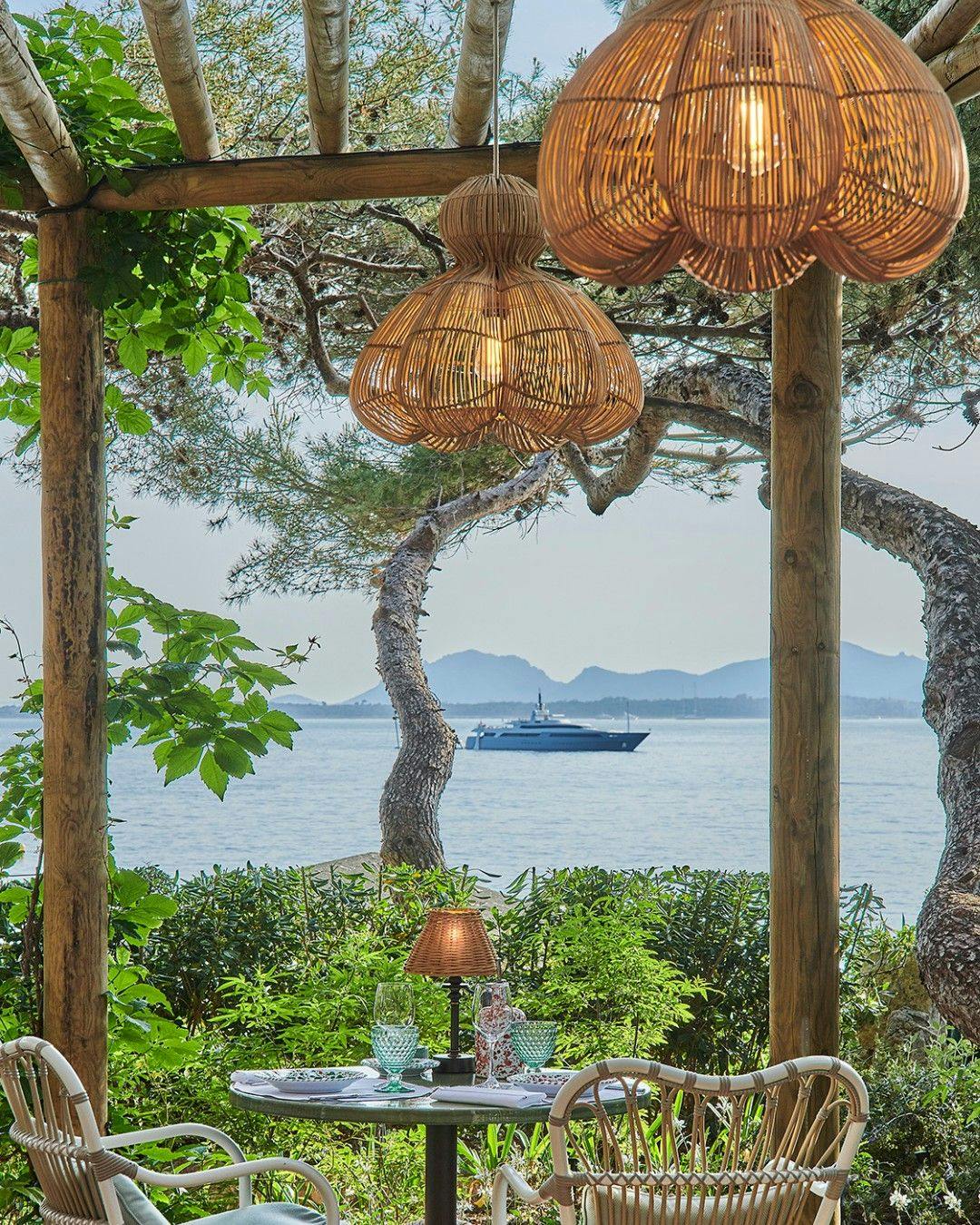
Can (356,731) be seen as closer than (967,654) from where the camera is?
No

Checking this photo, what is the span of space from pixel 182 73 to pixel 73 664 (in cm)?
124

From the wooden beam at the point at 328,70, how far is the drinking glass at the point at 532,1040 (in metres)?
1.90

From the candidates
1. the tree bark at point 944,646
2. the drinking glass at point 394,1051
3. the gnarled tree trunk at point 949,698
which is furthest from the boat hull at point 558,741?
the drinking glass at point 394,1051

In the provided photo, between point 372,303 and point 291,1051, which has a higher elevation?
point 372,303

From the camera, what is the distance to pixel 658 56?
1.54 meters

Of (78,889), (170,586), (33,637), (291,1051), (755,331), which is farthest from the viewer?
(170,586)

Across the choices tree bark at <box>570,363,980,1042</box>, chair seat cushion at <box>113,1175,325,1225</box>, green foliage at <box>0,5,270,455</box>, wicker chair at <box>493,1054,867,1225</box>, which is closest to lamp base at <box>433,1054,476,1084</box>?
chair seat cushion at <box>113,1175,325,1225</box>

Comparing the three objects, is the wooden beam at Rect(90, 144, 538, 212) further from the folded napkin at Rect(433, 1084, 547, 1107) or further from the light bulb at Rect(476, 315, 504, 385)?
the folded napkin at Rect(433, 1084, 547, 1107)

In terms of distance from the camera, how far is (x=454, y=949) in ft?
9.01

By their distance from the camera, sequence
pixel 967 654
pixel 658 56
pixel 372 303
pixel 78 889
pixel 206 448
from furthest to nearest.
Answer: pixel 206 448, pixel 372 303, pixel 967 654, pixel 78 889, pixel 658 56

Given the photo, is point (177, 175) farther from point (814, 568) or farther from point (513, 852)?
point (513, 852)

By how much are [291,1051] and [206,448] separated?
4772mm

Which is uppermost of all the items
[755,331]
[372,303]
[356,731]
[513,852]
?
[372,303]

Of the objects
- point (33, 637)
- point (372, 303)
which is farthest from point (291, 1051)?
point (33, 637)
